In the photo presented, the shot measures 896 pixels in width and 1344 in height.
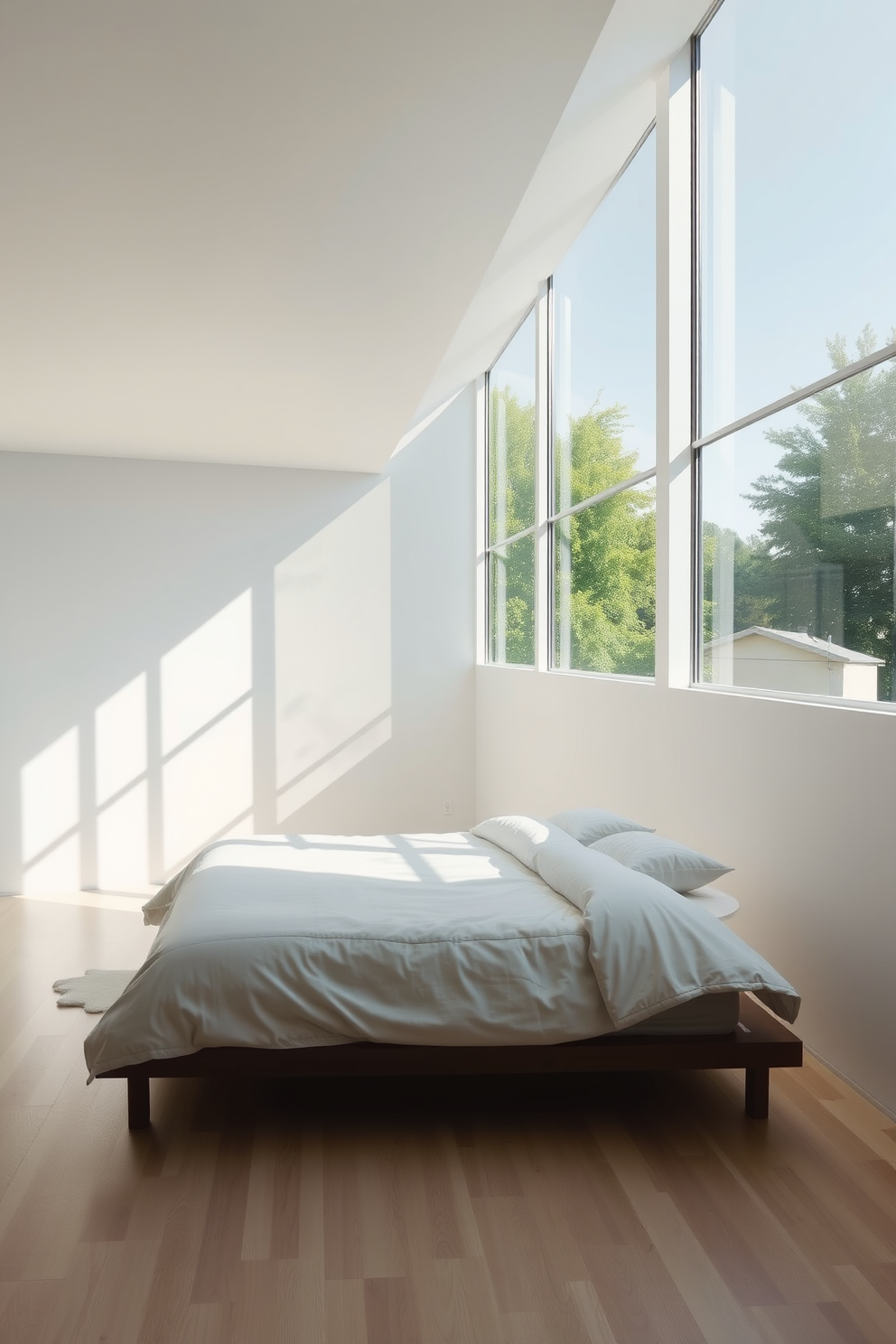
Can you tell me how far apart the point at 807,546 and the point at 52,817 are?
4904 mm

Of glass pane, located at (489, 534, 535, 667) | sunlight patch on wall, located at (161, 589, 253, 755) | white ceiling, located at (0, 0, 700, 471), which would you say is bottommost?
sunlight patch on wall, located at (161, 589, 253, 755)

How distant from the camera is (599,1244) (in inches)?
84.3

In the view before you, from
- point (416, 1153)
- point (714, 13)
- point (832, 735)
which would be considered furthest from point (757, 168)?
point (416, 1153)

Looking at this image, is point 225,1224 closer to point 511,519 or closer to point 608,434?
point 608,434

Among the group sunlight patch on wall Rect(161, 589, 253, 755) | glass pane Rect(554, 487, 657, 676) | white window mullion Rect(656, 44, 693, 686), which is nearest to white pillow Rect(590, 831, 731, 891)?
white window mullion Rect(656, 44, 693, 686)

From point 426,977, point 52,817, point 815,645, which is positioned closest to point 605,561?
point 815,645

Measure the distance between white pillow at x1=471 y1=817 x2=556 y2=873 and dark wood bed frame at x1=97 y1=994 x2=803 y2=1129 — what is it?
2.91 feet

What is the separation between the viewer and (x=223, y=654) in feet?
21.7

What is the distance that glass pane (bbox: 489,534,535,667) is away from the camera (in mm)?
6137

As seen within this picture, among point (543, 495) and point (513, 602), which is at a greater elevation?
point (543, 495)

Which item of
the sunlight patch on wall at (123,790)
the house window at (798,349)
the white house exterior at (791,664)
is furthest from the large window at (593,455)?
the sunlight patch on wall at (123,790)

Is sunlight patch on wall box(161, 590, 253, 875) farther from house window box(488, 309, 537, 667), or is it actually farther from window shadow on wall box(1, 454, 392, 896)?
house window box(488, 309, 537, 667)

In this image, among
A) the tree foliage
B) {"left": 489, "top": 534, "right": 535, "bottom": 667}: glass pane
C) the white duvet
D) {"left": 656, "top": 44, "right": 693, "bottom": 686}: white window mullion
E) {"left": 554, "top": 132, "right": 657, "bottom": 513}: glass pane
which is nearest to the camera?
Answer: the white duvet

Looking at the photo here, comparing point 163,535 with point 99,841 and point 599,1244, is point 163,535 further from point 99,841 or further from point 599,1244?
point 599,1244
